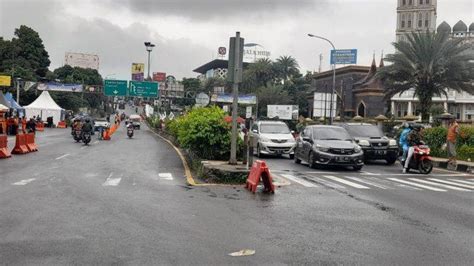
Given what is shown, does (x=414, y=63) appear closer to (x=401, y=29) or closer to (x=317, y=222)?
(x=317, y=222)

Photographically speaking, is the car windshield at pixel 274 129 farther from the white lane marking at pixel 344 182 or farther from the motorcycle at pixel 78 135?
the motorcycle at pixel 78 135

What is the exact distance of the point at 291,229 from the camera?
7.64 metres

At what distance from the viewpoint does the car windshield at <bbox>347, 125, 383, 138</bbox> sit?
71.6 ft

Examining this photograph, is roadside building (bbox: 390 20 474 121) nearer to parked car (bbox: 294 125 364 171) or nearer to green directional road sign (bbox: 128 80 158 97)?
green directional road sign (bbox: 128 80 158 97)

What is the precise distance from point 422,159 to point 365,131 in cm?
467

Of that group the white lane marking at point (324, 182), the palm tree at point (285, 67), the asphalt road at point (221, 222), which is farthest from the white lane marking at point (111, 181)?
the palm tree at point (285, 67)

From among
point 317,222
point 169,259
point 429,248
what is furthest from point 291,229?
point 169,259

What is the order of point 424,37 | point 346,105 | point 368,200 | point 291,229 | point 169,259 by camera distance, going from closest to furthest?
point 169,259 < point 291,229 < point 368,200 < point 424,37 < point 346,105

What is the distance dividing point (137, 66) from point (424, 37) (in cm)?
6934

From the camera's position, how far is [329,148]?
17625 millimetres

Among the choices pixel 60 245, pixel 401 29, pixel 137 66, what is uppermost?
pixel 401 29

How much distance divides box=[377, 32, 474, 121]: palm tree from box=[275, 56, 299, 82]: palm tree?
6580 cm

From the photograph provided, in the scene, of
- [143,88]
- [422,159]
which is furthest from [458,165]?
[143,88]

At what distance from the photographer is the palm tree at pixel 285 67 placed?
10538 cm
